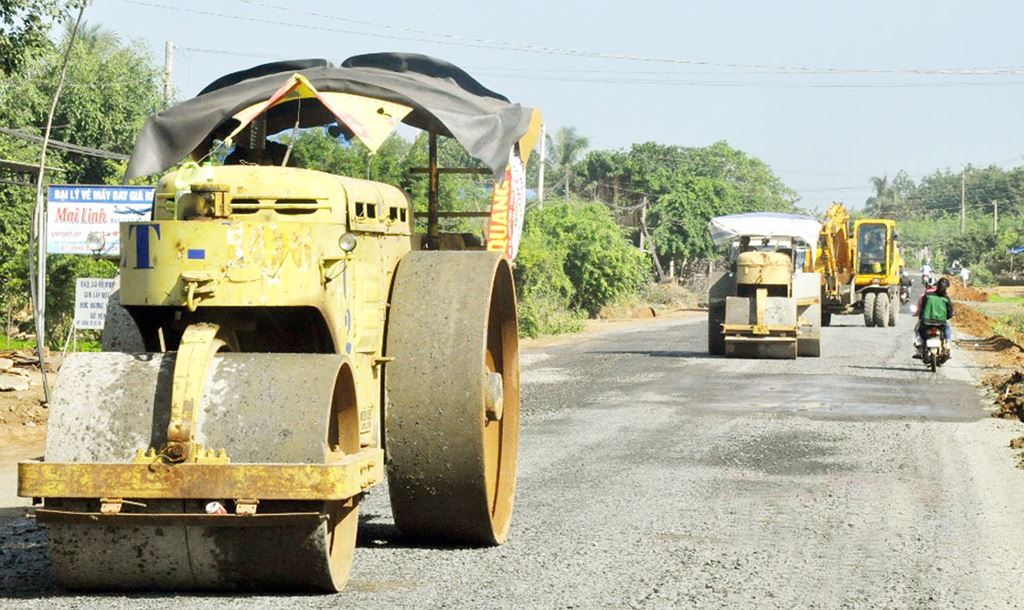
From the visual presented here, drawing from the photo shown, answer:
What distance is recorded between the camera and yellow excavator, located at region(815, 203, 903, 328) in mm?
36562

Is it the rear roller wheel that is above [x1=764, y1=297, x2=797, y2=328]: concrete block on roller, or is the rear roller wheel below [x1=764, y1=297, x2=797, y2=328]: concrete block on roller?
below

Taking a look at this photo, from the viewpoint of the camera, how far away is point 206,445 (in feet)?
20.1

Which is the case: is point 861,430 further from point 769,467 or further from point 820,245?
point 820,245

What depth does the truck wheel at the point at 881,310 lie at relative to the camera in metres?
38.5

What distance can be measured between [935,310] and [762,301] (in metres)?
3.73

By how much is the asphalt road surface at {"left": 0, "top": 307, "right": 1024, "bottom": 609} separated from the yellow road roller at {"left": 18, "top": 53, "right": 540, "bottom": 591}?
34 centimetres

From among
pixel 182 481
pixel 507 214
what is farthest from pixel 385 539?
pixel 507 214

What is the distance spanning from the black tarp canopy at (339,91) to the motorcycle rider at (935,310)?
50.8 ft

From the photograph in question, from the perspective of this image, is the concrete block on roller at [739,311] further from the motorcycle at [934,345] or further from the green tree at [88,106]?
the green tree at [88,106]

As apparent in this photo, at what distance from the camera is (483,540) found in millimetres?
7871

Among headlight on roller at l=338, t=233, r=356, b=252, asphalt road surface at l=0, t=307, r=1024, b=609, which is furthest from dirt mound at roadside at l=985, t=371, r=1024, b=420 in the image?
headlight on roller at l=338, t=233, r=356, b=252

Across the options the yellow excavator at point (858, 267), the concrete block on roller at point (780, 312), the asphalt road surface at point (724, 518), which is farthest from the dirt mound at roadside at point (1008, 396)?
the yellow excavator at point (858, 267)

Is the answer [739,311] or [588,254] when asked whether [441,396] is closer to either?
[739,311]

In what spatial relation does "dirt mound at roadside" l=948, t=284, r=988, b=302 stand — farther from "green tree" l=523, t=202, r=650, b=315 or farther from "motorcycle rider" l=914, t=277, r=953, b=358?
"motorcycle rider" l=914, t=277, r=953, b=358
